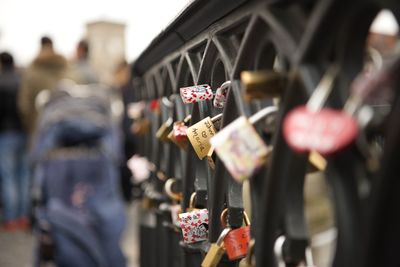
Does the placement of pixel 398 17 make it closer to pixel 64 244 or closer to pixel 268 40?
pixel 268 40

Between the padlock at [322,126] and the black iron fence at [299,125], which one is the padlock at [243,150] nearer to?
the black iron fence at [299,125]

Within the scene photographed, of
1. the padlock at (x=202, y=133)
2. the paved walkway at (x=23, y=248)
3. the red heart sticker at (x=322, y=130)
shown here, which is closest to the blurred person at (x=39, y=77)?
the paved walkway at (x=23, y=248)

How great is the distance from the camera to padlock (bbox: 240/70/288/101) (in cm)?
67

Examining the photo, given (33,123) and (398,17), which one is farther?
(33,123)

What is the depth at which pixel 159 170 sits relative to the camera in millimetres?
1848

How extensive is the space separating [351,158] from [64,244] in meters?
2.76

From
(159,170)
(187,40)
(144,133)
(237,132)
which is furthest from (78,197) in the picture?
(237,132)

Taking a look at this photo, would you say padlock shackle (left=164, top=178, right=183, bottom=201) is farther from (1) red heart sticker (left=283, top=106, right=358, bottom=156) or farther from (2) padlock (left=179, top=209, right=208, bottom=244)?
(1) red heart sticker (left=283, top=106, right=358, bottom=156)

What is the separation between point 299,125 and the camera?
1.95ft

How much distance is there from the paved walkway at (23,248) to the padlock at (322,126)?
2965 millimetres

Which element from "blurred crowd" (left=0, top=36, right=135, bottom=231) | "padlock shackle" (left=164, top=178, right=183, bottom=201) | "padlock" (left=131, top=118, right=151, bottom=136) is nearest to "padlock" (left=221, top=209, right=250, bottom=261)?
"padlock shackle" (left=164, top=178, right=183, bottom=201)

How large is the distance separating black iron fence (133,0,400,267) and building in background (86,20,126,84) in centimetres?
1150

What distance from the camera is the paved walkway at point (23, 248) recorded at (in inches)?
150

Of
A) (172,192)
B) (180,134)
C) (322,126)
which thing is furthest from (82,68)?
(322,126)
